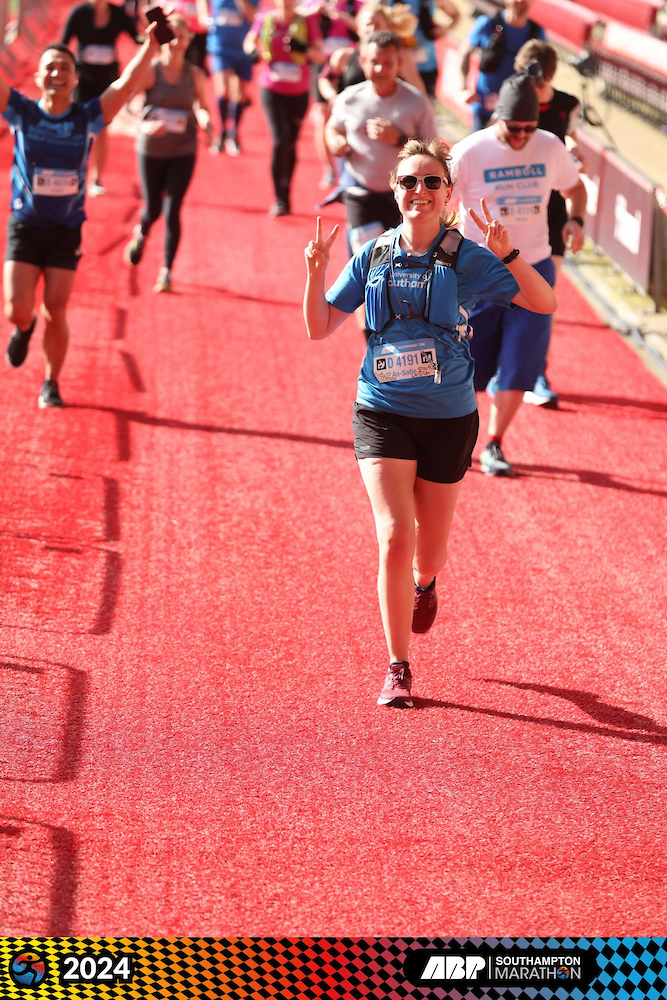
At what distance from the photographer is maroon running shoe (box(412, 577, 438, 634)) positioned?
5480mm

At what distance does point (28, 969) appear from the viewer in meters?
3.57

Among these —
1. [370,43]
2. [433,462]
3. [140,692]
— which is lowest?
[140,692]

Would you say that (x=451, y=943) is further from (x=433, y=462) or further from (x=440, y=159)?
(x=440, y=159)

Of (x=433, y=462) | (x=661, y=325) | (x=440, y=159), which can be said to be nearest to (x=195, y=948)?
(x=433, y=462)

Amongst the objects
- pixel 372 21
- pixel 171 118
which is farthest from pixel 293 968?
pixel 171 118

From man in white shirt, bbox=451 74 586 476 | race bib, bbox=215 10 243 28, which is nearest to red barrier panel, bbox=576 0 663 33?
race bib, bbox=215 10 243 28

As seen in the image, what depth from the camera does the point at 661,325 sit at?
1084 centimetres

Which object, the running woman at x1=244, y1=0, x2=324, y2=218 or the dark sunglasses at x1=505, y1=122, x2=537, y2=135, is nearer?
the dark sunglasses at x1=505, y1=122, x2=537, y2=135

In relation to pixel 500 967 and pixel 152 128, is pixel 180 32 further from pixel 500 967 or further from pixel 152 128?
pixel 500 967

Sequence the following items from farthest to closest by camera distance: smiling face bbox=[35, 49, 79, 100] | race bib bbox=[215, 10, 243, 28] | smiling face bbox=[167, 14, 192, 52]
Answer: race bib bbox=[215, 10, 243, 28] → smiling face bbox=[167, 14, 192, 52] → smiling face bbox=[35, 49, 79, 100]

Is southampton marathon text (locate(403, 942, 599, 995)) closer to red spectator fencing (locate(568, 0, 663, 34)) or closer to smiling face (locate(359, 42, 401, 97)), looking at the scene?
smiling face (locate(359, 42, 401, 97))

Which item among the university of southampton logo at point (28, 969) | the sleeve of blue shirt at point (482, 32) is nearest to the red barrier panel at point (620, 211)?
the sleeve of blue shirt at point (482, 32)

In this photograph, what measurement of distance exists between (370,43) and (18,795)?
230 inches

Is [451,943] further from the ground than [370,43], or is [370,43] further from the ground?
[370,43]
